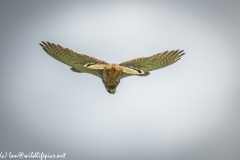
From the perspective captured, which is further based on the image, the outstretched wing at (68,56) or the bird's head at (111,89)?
the outstretched wing at (68,56)

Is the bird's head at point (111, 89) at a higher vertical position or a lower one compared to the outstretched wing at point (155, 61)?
lower

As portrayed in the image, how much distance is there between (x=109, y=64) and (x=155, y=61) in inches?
48.9

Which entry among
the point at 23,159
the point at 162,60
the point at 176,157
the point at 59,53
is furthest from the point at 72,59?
the point at 176,157

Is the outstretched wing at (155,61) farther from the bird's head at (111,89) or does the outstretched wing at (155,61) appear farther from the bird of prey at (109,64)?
the bird's head at (111,89)

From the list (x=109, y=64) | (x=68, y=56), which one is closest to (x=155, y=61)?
(x=109, y=64)

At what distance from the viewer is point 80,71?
9695 millimetres

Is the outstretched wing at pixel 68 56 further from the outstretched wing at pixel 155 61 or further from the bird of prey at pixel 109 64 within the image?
the outstretched wing at pixel 155 61

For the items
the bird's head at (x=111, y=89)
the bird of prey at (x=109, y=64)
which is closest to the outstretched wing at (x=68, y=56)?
the bird of prey at (x=109, y=64)

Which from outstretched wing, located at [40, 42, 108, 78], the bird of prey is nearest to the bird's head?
the bird of prey

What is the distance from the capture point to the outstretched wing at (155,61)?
30.0ft

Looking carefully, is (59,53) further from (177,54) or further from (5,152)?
(5,152)

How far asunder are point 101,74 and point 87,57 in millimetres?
481

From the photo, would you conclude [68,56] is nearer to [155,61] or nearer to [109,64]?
[109,64]

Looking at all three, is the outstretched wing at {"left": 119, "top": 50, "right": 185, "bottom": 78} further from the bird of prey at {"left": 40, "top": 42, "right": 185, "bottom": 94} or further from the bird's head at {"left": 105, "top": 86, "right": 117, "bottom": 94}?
the bird's head at {"left": 105, "top": 86, "right": 117, "bottom": 94}
